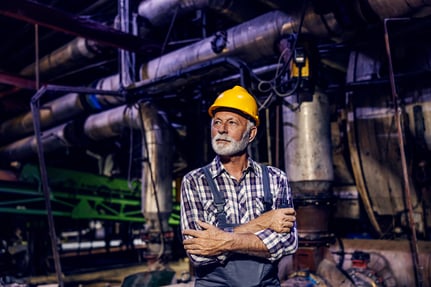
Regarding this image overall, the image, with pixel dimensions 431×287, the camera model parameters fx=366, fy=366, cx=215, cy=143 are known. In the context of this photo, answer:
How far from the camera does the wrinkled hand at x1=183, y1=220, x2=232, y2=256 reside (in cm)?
198

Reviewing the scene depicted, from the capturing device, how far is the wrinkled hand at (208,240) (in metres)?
1.98

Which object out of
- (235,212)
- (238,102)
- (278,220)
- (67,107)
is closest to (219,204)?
(235,212)

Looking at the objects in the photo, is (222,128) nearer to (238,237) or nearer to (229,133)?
(229,133)

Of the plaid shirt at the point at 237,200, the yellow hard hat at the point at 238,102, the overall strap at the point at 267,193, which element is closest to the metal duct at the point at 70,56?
the yellow hard hat at the point at 238,102

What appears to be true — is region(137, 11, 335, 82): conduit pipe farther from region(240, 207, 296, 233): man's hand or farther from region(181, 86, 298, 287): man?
region(240, 207, 296, 233): man's hand

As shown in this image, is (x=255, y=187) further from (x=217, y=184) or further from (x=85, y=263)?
(x=85, y=263)

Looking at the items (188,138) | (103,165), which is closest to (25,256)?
(103,165)

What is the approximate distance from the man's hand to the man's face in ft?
1.64

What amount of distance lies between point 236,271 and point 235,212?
0.35 metres

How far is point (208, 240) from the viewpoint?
199cm

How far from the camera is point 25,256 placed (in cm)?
827

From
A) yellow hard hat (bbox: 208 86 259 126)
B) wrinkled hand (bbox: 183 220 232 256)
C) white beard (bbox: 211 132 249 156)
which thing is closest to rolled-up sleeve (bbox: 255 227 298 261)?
wrinkled hand (bbox: 183 220 232 256)

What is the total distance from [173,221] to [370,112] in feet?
19.4

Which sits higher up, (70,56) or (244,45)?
(70,56)
